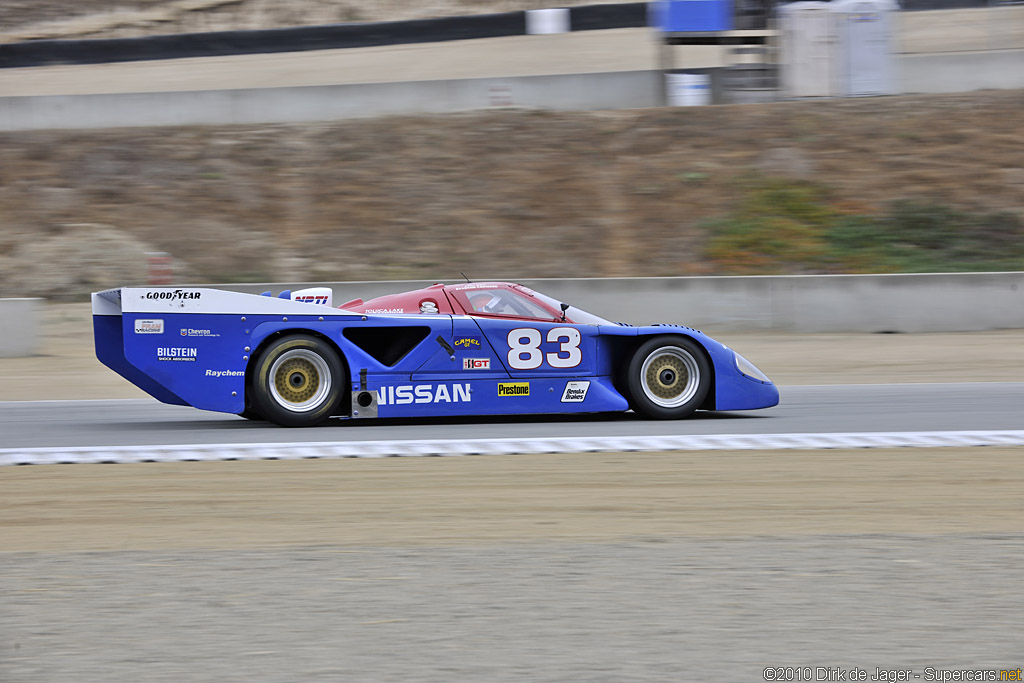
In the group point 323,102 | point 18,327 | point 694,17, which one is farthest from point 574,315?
point 694,17

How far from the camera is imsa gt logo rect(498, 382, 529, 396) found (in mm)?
8203

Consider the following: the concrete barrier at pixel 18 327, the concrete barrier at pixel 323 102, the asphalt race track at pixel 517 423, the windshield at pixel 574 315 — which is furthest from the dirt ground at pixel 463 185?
the windshield at pixel 574 315

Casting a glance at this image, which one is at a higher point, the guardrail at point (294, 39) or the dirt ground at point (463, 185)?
the guardrail at point (294, 39)

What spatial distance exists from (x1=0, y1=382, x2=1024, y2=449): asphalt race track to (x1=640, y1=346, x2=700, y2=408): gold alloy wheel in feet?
0.68

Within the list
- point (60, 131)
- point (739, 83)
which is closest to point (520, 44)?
point (739, 83)

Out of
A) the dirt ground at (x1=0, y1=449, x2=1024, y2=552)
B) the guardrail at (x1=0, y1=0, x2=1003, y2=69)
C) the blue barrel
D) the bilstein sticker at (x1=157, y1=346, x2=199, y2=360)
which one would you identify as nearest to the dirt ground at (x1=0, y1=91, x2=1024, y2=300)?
the blue barrel

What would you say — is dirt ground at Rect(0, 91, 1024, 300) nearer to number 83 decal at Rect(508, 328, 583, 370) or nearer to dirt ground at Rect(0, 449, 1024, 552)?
number 83 decal at Rect(508, 328, 583, 370)

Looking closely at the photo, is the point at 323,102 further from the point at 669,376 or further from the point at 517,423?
the point at 669,376

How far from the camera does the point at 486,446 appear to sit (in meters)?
7.23

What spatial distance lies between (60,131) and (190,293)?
18.3 meters

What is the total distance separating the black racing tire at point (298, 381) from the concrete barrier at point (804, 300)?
24.0ft

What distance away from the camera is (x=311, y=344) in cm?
806

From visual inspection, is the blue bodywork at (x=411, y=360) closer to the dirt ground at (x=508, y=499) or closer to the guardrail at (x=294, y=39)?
the dirt ground at (x=508, y=499)

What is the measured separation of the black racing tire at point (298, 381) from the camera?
8047 mm
